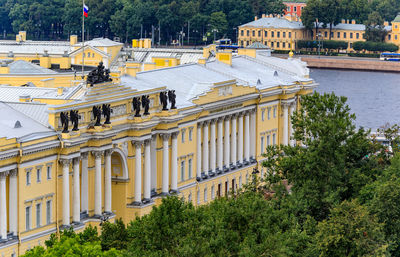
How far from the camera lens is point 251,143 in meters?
65.8

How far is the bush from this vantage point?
480 ft

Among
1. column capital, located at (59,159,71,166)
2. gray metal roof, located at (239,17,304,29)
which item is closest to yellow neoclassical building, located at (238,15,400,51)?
gray metal roof, located at (239,17,304,29)

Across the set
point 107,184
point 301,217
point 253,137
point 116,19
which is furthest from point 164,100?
point 116,19

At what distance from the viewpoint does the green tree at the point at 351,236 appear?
137 ft

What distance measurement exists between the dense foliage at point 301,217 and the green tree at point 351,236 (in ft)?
0.10

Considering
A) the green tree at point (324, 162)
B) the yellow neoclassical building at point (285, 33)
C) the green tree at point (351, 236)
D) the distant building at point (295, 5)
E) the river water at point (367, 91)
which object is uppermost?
the distant building at point (295, 5)

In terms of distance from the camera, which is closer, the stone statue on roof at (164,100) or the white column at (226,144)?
the stone statue on roof at (164,100)

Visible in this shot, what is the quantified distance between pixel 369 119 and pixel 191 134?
140 ft

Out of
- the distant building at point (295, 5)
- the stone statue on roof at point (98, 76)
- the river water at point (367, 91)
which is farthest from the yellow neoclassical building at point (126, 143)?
the distant building at point (295, 5)

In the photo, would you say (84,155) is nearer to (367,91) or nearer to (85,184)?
(85,184)

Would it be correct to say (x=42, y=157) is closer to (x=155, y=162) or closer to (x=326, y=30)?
(x=155, y=162)

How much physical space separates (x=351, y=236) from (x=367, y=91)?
76203 mm

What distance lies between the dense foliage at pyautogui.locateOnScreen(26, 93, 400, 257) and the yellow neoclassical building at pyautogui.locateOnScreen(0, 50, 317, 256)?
12.5ft

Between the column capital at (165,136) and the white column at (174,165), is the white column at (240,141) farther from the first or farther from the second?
the column capital at (165,136)
